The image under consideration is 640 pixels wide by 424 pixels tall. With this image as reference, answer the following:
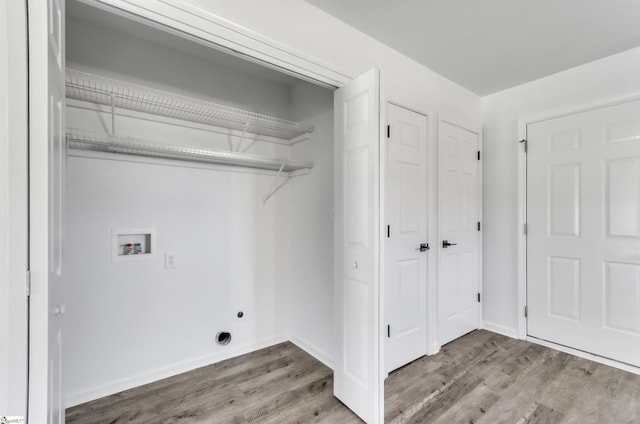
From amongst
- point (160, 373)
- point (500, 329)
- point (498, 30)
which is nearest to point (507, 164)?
point (498, 30)

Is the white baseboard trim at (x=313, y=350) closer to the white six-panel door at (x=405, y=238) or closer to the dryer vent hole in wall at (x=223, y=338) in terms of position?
the white six-panel door at (x=405, y=238)

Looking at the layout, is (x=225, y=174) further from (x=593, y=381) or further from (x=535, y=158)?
(x=593, y=381)

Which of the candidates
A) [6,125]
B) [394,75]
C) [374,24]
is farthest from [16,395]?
[394,75]

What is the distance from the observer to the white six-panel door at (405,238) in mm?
2311

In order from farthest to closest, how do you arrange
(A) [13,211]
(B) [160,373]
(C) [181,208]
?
(C) [181,208]
(B) [160,373]
(A) [13,211]

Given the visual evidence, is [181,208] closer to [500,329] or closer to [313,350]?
[313,350]

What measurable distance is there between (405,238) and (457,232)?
783 millimetres

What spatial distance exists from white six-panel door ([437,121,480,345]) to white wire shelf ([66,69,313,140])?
4.51 feet

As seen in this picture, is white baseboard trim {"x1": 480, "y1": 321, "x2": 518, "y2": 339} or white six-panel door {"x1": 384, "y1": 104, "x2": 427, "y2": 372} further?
white baseboard trim {"x1": 480, "y1": 321, "x2": 518, "y2": 339}

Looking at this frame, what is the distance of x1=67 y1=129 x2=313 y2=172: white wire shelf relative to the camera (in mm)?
1757

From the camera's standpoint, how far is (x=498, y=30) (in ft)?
6.70

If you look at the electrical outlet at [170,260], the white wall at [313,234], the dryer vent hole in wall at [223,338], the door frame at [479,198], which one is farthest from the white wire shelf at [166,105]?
the dryer vent hole in wall at [223,338]

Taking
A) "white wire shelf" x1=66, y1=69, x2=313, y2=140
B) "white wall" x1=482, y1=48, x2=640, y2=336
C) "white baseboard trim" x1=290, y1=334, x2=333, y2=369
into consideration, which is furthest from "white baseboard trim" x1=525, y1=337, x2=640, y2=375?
"white wire shelf" x1=66, y1=69, x2=313, y2=140

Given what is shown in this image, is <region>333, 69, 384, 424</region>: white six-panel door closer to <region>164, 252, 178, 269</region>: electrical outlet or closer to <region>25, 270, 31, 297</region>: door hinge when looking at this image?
<region>164, 252, 178, 269</region>: electrical outlet
